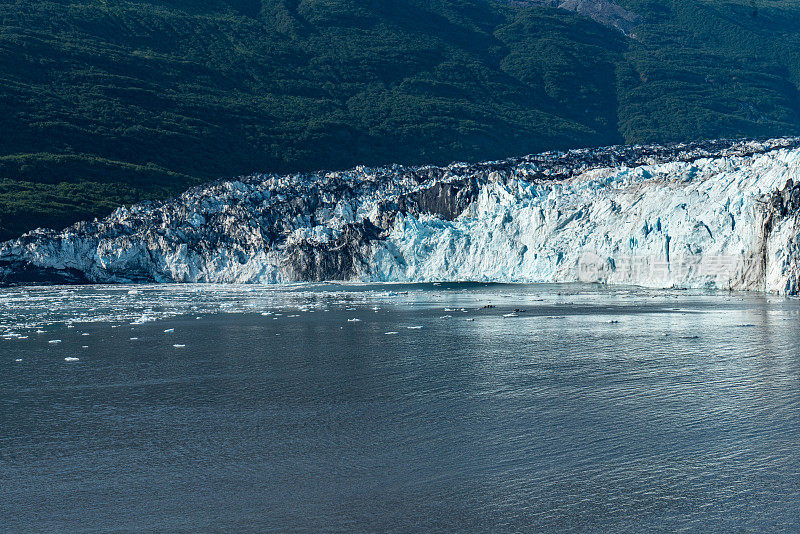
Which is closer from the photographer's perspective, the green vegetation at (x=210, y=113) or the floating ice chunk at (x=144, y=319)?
the floating ice chunk at (x=144, y=319)

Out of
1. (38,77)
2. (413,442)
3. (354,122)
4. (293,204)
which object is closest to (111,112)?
(38,77)

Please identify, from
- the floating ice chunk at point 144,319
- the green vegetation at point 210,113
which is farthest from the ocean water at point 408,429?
the green vegetation at point 210,113

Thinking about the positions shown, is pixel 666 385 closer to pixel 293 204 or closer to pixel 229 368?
pixel 229 368

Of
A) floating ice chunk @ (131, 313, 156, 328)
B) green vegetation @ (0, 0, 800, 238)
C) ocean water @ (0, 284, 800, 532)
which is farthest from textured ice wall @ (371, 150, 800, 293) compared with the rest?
green vegetation @ (0, 0, 800, 238)

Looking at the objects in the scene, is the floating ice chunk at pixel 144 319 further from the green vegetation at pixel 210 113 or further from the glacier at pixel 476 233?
the green vegetation at pixel 210 113

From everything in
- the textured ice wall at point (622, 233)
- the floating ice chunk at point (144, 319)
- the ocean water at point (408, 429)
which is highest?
the textured ice wall at point (622, 233)

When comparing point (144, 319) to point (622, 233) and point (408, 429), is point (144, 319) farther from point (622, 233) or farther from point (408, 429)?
point (622, 233)
